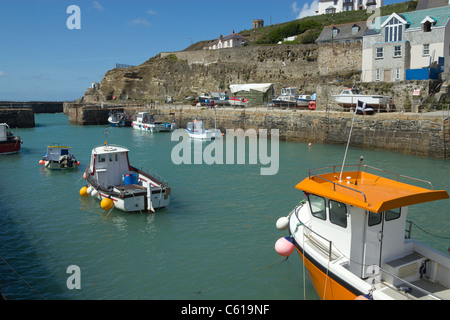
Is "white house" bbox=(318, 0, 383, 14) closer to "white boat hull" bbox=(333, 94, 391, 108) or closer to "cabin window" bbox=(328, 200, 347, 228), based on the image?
"white boat hull" bbox=(333, 94, 391, 108)

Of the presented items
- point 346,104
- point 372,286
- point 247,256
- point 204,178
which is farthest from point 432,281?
point 346,104

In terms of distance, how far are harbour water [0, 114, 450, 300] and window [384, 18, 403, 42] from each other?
17.2m

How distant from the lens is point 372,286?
7.04 meters

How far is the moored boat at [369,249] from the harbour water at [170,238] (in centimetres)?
153

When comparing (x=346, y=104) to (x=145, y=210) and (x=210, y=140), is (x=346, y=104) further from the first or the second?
(x=145, y=210)

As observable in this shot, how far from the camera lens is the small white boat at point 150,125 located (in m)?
44.8

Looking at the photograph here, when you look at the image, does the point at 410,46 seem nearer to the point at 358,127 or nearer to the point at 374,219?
the point at 358,127

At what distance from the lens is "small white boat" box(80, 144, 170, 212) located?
1428 cm

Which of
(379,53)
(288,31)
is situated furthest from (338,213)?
(288,31)

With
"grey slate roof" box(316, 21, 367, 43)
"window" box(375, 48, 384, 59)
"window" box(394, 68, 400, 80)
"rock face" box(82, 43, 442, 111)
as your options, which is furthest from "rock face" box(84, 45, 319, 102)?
"window" box(394, 68, 400, 80)

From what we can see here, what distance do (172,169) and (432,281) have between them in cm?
1684

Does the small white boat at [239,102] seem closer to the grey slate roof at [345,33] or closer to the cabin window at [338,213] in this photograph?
the grey slate roof at [345,33]

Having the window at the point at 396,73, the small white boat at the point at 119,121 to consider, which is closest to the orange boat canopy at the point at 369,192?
the window at the point at 396,73

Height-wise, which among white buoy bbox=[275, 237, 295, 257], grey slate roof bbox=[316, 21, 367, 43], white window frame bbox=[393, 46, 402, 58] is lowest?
white buoy bbox=[275, 237, 295, 257]
